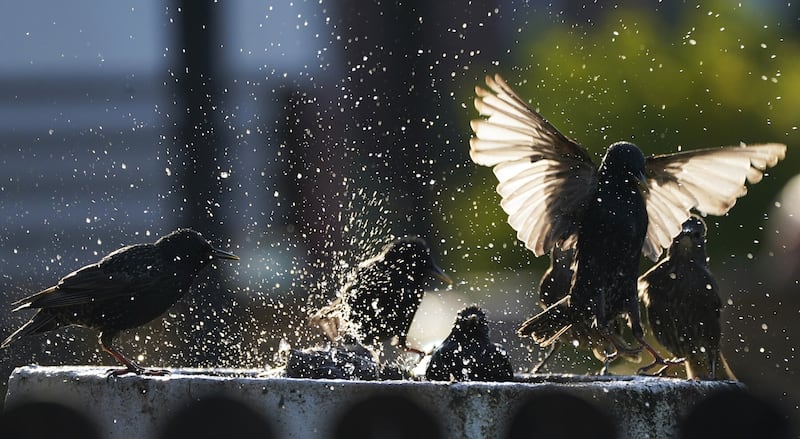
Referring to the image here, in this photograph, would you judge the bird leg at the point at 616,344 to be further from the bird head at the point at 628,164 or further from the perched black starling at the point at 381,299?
the perched black starling at the point at 381,299

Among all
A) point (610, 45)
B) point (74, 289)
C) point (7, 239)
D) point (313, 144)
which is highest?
point (74, 289)

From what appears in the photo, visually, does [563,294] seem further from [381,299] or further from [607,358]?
[381,299]

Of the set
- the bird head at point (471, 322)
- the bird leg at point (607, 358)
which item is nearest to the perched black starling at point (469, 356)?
the bird head at point (471, 322)

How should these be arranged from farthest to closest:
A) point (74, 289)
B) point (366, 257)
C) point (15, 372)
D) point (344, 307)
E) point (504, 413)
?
1. point (366, 257)
2. point (344, 307)
3. point (74, 289)
4. point (15, 372)
5. point (504, 413)

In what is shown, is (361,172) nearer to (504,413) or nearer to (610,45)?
(610,45)

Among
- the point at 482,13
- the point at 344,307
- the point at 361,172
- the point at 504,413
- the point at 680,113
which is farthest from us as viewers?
the point at 482,13

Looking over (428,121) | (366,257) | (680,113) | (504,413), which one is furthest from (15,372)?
(428,121)
